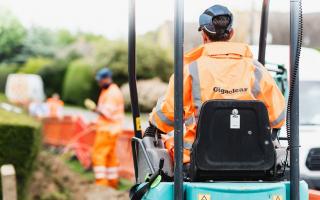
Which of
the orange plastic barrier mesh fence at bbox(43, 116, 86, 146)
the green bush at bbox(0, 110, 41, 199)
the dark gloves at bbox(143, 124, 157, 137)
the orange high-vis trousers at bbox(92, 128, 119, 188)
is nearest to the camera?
the dark gloves at bbox(143, 124, 157, 137)

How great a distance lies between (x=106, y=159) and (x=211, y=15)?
7.42 m

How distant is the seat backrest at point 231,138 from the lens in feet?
14.6

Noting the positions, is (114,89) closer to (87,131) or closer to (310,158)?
(87,131)

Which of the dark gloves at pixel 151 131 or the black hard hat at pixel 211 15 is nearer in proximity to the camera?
the black hard hat at pixel 211 15

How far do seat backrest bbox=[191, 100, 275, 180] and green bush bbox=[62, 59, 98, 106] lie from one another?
22588 millimetres

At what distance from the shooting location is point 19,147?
852 centimetres

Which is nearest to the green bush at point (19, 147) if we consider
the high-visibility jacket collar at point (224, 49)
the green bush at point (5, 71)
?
the high-visibility jacket collar at point (224, 49)

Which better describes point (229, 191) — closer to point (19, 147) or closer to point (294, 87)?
point (294, 87)

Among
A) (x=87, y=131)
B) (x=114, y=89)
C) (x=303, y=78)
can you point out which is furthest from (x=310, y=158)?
(x=87, y=131)

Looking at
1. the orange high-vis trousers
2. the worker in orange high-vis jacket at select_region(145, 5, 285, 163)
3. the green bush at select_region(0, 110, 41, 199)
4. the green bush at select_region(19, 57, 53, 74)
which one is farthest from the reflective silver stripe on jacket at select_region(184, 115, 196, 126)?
the green bush at select_region(19, 57, 53, 74)

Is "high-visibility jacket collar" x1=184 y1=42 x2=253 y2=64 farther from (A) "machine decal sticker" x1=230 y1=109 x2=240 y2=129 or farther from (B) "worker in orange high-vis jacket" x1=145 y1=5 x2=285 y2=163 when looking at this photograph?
(A) "machine decal sticker" x1=230 y1=109 x2=240 y2=129

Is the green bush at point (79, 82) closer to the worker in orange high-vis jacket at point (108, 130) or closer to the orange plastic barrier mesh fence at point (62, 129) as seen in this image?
the orange plastic barrier mesh fence at point (62, 129)

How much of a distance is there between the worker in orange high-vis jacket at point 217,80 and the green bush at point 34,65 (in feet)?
80.2

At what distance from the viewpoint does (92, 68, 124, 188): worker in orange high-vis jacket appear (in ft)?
38.9
